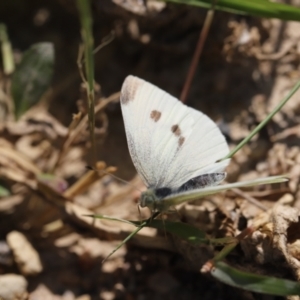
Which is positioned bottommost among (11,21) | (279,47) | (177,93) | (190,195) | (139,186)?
(139,186)

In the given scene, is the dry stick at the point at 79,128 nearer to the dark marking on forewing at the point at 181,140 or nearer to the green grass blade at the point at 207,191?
the dark marking on forewing at the point at 181,140

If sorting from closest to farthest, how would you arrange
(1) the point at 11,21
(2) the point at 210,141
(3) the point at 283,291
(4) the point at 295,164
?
(3) the point at 283,291, (2) the point at 210,141, (4) the point at 295,164, (1) the point at 11,21

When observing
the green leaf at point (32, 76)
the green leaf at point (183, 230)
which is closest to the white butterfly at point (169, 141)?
the green leaf at point (183, 230)

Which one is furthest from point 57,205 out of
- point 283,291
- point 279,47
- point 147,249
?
point 279,47

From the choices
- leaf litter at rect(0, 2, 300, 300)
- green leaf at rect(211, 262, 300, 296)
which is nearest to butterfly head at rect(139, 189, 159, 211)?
leaf litter at rect(0, 2, 300, 300)

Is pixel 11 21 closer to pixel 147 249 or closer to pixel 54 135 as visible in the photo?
pixel 54 135

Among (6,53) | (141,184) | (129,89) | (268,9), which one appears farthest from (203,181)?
(6,53)

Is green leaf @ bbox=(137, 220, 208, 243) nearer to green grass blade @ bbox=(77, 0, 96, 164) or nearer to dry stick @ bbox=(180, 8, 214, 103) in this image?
green grass blade @ bbox=(77, 0, 96, 164)
